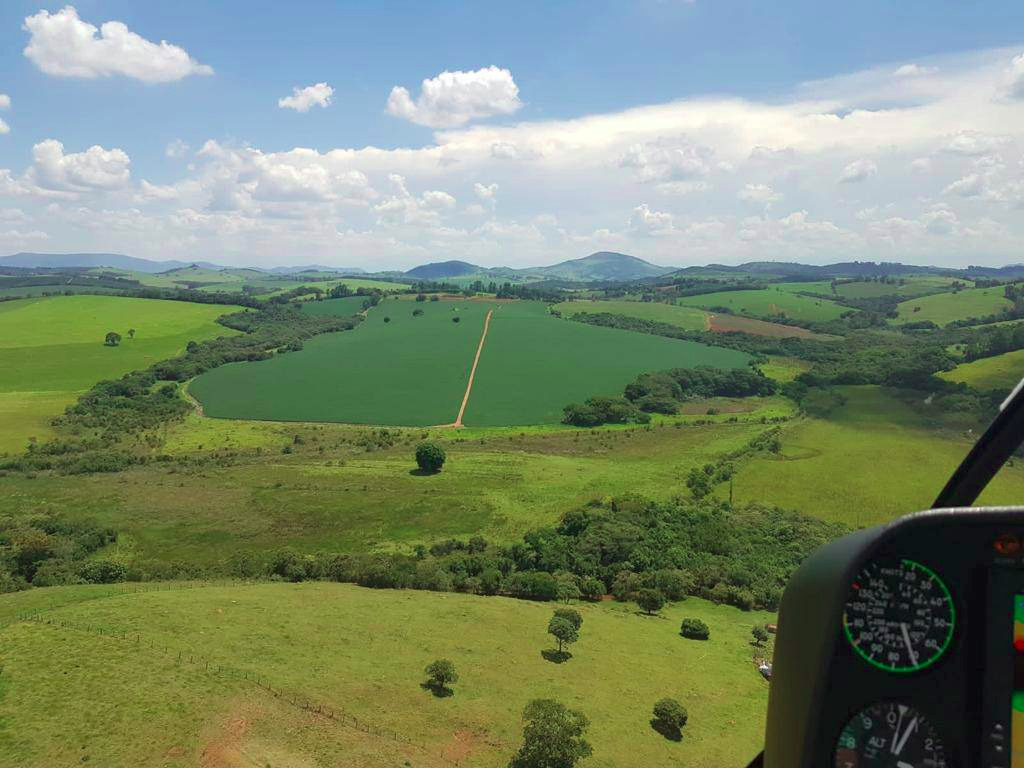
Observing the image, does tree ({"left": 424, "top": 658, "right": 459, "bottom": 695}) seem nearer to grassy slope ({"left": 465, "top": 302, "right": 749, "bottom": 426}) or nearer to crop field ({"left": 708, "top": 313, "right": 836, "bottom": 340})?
grassy slope ({"left": 465, "top": 302, "right": 749, "bottom": 426})

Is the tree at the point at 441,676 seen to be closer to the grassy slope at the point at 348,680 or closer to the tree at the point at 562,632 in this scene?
the grassy slope at the point at 348,680

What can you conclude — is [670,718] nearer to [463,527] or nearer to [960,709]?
[960,709]

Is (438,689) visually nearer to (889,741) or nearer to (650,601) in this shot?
(650,601)

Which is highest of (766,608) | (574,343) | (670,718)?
(574,343)

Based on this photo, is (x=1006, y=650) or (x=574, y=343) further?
(x=574, y=343)

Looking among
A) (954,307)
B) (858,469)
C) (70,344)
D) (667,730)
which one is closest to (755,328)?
(954,307)

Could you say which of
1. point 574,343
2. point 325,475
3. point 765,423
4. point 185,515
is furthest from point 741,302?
point 185,515
